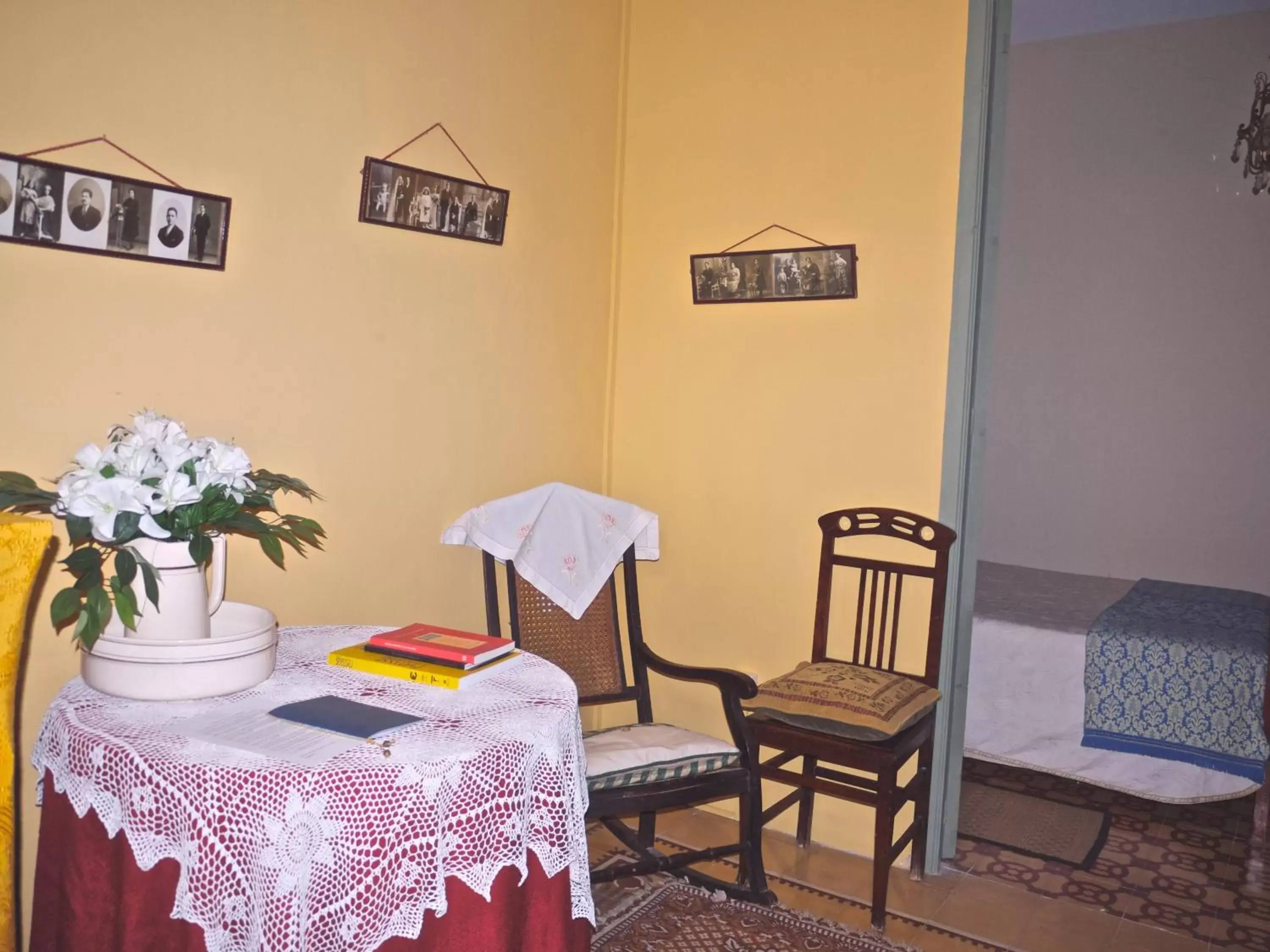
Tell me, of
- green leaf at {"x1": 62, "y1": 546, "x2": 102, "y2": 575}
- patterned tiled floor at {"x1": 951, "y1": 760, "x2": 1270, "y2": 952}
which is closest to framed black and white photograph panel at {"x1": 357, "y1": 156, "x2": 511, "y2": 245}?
green leaf at {"x1": 62, "y1": 546, "x2": 102, "y2": 575}

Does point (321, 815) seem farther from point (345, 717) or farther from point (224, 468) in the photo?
point (224, 468)

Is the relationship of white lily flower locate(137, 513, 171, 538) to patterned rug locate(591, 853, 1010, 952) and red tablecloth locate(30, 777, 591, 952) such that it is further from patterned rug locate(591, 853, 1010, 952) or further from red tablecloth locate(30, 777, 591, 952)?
patterned rug locate(591, 853, 1010, 952)

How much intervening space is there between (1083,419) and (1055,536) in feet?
2.17

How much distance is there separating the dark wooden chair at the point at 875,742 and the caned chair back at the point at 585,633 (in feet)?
1.43

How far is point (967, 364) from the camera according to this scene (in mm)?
2826

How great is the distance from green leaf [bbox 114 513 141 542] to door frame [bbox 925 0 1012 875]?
213cm

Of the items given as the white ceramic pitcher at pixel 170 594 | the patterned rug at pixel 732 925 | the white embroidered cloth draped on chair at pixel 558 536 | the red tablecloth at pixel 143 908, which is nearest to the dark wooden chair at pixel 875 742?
the patterned rug at pixel 732 925

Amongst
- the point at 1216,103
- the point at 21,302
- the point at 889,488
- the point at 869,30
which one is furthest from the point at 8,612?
the point at 1216,103

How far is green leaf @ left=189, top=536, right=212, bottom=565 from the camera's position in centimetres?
166

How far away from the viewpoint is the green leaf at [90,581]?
1537mm

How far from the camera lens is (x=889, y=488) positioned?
2.98 m

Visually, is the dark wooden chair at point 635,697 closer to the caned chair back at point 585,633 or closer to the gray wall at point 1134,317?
the caned chair back at point 585,633

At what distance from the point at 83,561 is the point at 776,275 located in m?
2.18

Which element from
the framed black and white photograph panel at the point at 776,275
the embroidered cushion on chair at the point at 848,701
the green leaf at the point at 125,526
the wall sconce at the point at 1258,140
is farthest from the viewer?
the wall sconce at the point at 1258,140
